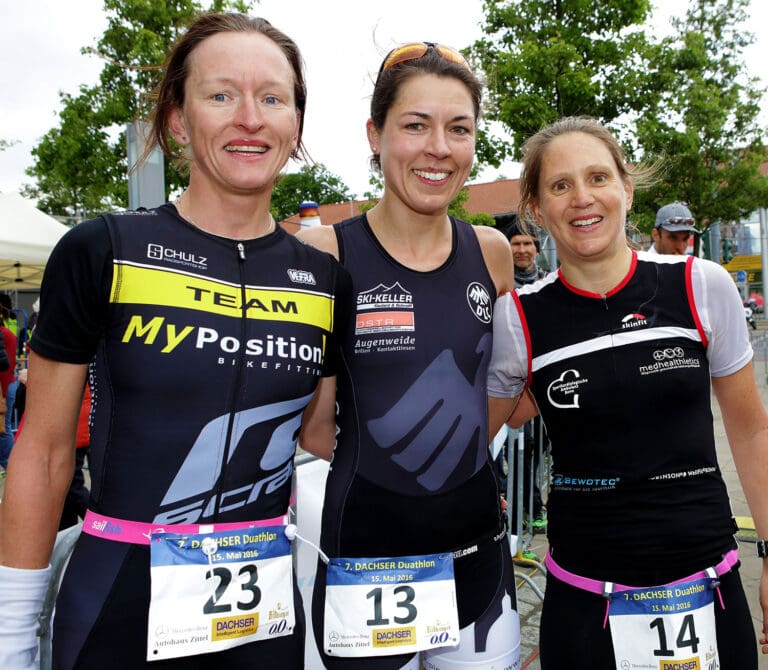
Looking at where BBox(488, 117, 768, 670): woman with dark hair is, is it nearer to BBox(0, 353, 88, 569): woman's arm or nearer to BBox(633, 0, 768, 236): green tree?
BBox(0, 353, 88, 569): woman's arm

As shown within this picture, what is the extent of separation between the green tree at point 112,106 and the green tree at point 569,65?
230 inches

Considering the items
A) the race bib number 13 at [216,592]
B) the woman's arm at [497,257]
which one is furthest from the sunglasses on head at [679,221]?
the race bib number 13 at [216,592]

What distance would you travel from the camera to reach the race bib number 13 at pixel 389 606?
175 cm

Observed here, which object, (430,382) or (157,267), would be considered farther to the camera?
(430,382)

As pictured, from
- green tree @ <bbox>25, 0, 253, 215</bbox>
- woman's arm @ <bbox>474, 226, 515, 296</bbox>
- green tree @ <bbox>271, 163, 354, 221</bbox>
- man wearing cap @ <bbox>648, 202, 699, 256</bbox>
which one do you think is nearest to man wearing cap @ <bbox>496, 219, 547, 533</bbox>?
man wearing cap @ <bbox>648, 202, 699, 256</bbox>

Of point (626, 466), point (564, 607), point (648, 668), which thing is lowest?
point (648, 668)

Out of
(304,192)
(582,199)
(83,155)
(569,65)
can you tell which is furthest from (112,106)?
(304,192)

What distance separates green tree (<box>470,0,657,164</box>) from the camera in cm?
1213

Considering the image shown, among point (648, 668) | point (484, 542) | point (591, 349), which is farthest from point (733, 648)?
point (591, 349)

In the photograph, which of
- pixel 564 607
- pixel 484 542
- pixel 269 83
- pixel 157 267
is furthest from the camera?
pixel 484 542

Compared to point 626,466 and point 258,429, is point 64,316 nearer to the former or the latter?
point 258,429

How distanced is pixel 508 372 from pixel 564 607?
0.70 meters

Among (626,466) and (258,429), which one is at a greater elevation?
(258,429)

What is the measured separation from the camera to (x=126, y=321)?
1.42 meters
